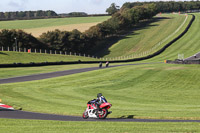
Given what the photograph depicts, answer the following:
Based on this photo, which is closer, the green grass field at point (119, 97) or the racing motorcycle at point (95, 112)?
the green grass field at point (119, 97)

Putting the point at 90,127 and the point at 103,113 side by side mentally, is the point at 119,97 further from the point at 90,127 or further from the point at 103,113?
the point at 90,127

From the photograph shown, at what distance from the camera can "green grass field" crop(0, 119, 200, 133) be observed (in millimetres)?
14906

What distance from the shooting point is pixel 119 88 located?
37.2 metres

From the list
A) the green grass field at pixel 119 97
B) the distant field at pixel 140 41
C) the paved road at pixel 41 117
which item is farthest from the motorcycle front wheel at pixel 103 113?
the distant field at pixel 140 41

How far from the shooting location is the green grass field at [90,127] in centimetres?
1491

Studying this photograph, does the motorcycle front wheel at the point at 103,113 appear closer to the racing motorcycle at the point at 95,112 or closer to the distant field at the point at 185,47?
the racing motorcycle at the point at 95,112

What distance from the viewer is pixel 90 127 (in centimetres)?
1591

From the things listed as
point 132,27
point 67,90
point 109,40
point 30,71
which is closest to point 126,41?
point 109,40

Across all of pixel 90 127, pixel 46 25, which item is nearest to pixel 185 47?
pixel 46 25

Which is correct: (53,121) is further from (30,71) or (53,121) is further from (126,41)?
(126,41)

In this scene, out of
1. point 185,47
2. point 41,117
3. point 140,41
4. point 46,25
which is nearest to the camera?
point 41,117

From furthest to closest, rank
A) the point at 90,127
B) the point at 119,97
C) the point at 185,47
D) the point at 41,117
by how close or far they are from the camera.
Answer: the point at 185,47 < the point at 119,97 < the point at 41,117 < the point at 90,127

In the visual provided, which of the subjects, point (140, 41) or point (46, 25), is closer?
point (140, 41)

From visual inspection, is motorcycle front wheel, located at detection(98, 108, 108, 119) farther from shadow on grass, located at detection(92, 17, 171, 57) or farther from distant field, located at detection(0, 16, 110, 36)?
distant field, located at detection(0, 16, 110, 36)
